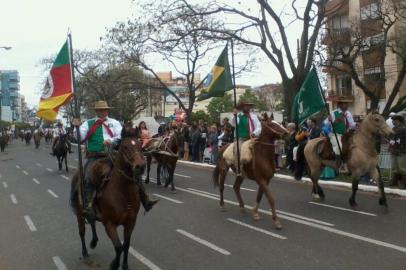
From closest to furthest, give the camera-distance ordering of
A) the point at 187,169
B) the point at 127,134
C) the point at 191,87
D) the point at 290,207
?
the point at 127,134 < the point at 290,207 < the point at 187,169 < the point at 191,87

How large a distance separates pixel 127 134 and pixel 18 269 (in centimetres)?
280

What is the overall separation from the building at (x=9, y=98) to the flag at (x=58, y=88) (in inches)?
3972

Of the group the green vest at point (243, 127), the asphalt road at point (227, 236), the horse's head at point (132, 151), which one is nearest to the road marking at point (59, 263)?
the asphalt road at point (227, 236)

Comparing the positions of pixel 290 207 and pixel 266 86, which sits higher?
pixel 266 86

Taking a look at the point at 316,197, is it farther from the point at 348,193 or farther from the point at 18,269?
the point at 18,269

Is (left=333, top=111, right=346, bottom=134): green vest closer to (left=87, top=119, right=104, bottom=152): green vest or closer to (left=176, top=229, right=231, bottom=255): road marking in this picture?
(left=176, top=229, right=231, bottom=255): road marking

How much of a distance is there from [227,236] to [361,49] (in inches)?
858

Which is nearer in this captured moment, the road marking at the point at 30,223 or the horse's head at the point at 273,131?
the horse's head at the point at 273,131

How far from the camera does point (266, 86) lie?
386 ft

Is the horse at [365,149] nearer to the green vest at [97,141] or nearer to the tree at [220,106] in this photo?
the green vest at [97,141]

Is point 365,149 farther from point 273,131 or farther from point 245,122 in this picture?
point 245,122

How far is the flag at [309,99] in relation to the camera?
1180cm

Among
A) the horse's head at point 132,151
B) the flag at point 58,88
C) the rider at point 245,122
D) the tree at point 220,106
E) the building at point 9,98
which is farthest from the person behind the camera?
the building at point 9,98

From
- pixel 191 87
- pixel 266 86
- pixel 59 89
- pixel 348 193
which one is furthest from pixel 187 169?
pixel 266 86
